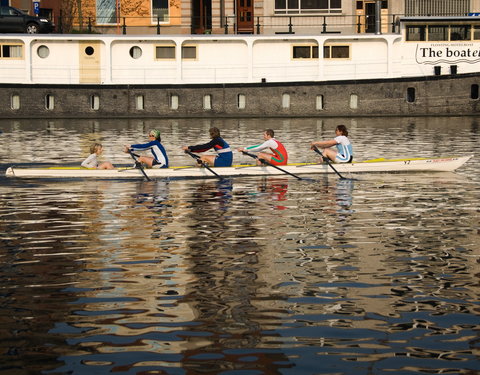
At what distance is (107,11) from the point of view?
2196 inches

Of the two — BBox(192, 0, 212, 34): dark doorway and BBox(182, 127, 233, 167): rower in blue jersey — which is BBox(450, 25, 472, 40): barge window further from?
BBox(182, 127, 233, 167): rower in blue jersey

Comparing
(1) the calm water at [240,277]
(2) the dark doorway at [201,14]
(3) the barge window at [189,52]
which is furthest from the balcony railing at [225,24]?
(1) the calm water at [240,277]

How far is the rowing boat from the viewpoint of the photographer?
25.3m

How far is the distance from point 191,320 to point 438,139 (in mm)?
28030

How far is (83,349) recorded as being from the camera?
9633 millimetres

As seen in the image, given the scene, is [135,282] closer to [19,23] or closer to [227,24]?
[19,23]

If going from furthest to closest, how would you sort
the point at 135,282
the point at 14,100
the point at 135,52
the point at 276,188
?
the point at 14,100 → the point at 135,52 → the point at 276,188 → the point at 135,282

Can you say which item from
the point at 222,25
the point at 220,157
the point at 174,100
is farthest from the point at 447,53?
the point at 220,157

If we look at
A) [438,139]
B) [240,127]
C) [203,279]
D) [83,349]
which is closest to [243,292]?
[203,279]

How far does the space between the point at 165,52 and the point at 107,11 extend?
8857 mm

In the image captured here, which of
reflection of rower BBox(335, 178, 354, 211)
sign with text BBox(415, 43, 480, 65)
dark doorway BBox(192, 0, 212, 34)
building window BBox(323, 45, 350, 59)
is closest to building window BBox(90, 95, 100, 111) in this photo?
dark doorway BBox(192, 0, 212, 34)

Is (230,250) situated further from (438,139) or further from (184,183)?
(438,139)

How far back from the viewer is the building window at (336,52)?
4875 centimetres

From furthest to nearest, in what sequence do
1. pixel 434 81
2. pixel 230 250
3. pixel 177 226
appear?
1. pixel 434 81
2. pixel 177 226
3. pixel 230 250
